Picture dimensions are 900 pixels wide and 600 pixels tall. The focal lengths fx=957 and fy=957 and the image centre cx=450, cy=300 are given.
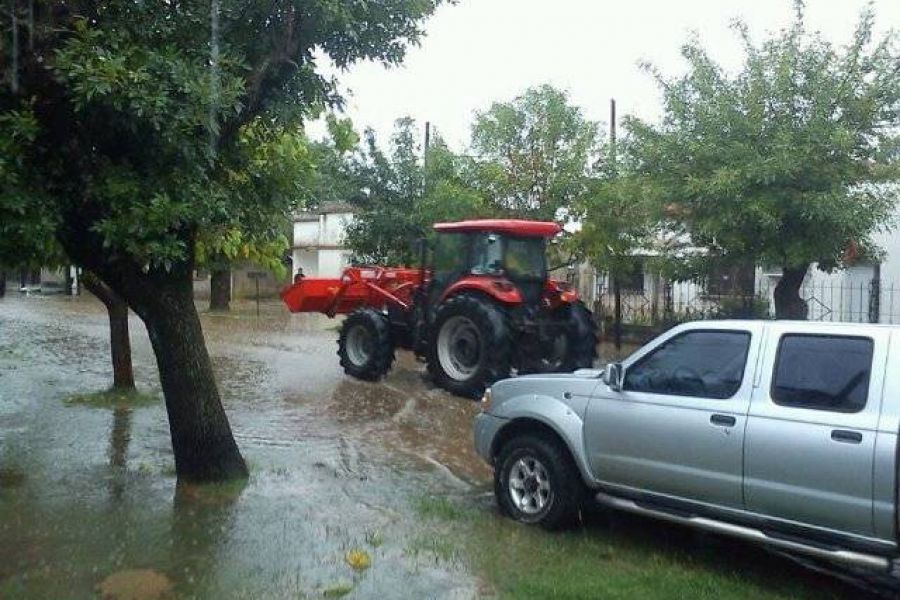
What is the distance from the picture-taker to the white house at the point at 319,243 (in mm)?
44969

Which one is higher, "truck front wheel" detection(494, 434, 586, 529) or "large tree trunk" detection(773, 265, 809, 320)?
"large tree trunk" detection(773, 265, 809, 320)

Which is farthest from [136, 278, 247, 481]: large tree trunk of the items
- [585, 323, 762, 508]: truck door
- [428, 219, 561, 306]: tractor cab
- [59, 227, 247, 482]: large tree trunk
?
[428, 219, 561, 306]: tractor cab

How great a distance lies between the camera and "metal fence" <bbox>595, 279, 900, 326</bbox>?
1853 cm

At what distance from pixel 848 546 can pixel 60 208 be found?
18.3ft

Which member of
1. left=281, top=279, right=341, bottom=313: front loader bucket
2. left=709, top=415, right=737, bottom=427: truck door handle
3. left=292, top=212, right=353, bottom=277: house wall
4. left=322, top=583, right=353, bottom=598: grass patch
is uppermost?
left=292, top=212, right=353, bottom=277: house wall

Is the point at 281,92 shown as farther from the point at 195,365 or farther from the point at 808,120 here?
the point at 808,120

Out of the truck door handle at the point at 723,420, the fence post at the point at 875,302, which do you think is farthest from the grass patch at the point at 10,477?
the fence post at the point at 875,302

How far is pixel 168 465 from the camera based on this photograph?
8.73 metres

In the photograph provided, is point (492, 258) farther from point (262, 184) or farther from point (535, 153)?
point (535, 153)

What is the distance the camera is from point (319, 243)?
46.2 m

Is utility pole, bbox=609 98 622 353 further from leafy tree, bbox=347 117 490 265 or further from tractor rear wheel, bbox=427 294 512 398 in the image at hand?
tractor rear wheel, bbox=427 294 512 398

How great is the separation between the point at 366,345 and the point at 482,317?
8.97 ft

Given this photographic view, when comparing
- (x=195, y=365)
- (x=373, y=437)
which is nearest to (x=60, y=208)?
(x=195, y=365)

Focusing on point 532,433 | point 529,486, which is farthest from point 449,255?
point 529,486
